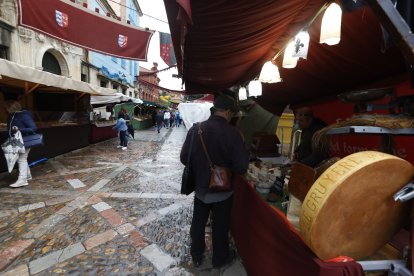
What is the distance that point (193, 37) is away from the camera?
2785 millimetres

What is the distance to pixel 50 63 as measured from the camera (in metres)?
13.4

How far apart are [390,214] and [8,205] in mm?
5935

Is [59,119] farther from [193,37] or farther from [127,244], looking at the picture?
[193,37]

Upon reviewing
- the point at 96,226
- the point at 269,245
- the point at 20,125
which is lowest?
the point at 96,226

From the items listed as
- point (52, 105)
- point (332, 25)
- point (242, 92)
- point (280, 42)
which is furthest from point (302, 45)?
point (52, 105)

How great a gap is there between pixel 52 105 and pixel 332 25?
1204cm

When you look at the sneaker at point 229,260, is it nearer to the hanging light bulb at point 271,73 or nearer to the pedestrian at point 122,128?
the hanging light bulb at point 271,73

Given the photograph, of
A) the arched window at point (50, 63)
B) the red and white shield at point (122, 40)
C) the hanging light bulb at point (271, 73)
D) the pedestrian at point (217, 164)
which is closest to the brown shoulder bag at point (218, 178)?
the pedestrian at point (217, 164)

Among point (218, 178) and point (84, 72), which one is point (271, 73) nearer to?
point (218, 178)

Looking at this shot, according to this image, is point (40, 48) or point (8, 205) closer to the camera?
point (8, 205)

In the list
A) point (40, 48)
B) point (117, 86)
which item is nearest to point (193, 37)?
point (40, 48)

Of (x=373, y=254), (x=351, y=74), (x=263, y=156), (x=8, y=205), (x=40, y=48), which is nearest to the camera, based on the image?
(x=373, y=254)

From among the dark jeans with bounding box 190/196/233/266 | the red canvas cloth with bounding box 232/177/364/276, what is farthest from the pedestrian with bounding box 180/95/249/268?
the red canvas cloth with bounding box 232/177/364/276

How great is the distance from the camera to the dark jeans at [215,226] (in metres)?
2.85
